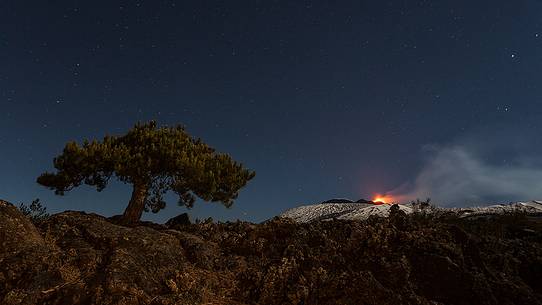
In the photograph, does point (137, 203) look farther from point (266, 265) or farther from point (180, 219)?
point (266, 265)

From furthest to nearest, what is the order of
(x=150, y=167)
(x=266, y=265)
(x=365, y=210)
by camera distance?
(x=365, y=210)
(x=150, y=167)
(x=266, y=265)

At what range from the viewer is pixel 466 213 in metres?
17.9

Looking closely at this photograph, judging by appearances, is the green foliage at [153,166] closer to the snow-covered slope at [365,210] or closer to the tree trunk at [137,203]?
the tree trunk at [137,203]

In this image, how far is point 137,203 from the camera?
15.3 metres

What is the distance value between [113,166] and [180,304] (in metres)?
8.67

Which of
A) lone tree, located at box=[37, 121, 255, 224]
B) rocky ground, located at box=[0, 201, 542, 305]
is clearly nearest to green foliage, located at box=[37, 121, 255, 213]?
lone tree, located at box=[37, 121, 255, 224]

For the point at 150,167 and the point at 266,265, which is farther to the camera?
the point at 150,167

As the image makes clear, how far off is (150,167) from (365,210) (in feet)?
31.7

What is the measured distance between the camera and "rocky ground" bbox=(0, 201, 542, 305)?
7.82m

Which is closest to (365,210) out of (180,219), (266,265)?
(180,219)

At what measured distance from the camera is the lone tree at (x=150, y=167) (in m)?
14.4

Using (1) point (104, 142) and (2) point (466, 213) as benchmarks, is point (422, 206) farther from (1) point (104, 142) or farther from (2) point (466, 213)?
(1) point (104, 142)

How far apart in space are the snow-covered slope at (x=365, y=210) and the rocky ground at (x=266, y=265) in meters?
6.03

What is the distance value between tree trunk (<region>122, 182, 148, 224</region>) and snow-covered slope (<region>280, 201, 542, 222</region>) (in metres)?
6.18
